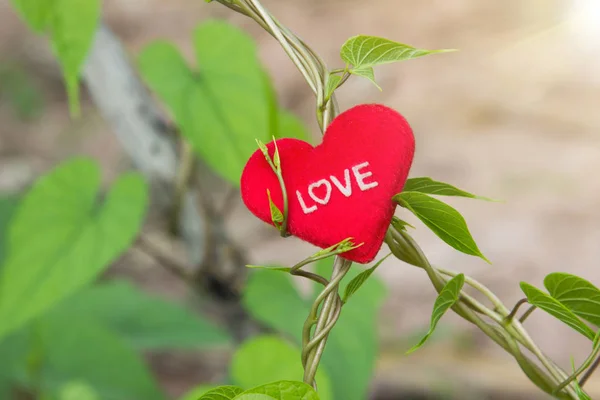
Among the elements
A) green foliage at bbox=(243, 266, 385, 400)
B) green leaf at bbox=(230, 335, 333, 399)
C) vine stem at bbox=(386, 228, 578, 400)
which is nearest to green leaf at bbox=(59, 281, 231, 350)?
green foliage at bbox=(243, 266, 385, 400)

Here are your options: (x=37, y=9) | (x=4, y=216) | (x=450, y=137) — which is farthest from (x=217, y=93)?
(x=450, y=137)

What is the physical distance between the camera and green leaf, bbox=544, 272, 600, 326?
275 mm

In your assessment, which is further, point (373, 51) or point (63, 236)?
point (63, 236)

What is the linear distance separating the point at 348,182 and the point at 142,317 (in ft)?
3.33

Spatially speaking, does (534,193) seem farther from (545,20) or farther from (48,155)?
(48,155)

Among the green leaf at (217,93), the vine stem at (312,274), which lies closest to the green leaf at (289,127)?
the green leaf at (217,93)

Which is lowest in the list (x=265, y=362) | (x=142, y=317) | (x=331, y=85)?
(x=142, y=317)

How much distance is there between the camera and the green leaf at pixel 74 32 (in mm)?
460

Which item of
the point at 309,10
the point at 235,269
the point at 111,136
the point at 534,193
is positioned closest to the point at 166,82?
the point at 235,269

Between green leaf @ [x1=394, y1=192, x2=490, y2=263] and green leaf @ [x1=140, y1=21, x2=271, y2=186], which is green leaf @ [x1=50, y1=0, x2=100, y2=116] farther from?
green leaf @ [x1=394, y1=192, x2=490, y2=263]

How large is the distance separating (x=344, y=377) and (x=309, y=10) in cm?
179

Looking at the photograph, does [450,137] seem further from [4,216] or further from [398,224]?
[398,224]

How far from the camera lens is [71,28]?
467mm

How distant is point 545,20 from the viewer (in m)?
2.11
